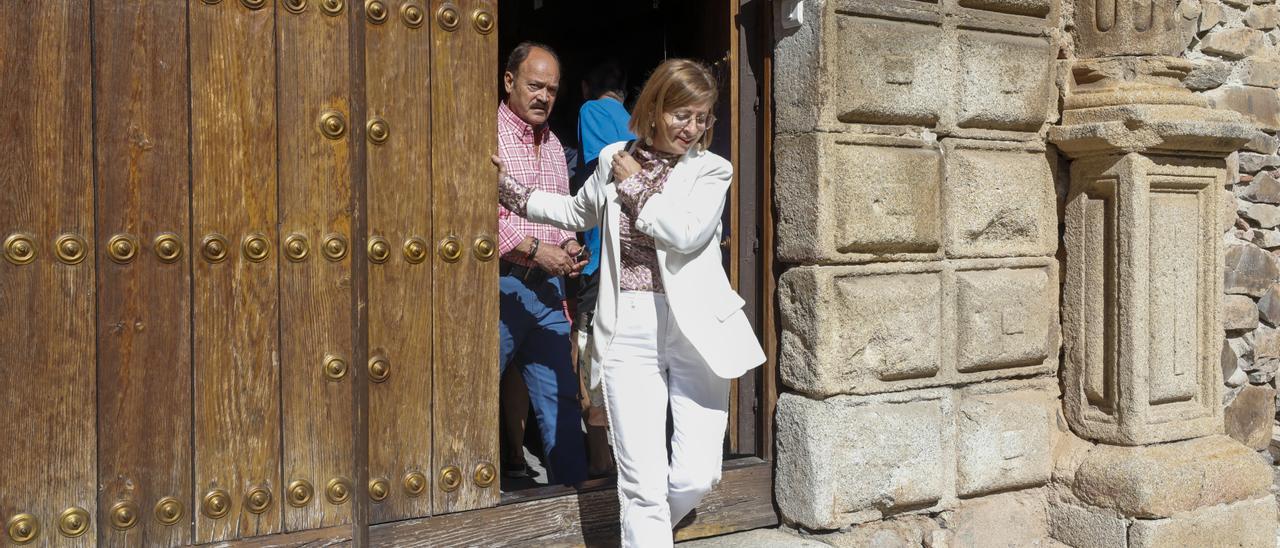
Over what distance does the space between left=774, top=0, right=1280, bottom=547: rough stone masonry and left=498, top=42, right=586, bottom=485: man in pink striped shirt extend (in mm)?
698

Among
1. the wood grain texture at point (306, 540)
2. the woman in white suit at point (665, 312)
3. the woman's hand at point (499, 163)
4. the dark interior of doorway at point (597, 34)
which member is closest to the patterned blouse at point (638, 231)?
the woman in white suit at point (665, 312)

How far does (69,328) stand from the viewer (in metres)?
2.65

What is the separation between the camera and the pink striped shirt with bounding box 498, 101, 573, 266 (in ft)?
11.8

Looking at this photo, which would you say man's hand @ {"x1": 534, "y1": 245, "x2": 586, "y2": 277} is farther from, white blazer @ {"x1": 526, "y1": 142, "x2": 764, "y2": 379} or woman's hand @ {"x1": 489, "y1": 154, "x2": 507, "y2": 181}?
white blazer @ {"x1": 526, "y1": 142, "x2": 764, "y2": 379}

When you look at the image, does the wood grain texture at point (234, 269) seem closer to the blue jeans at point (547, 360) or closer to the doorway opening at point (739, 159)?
the doorway opening at point (739, 159)

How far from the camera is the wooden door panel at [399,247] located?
118 inches

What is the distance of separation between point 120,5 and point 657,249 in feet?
4.53

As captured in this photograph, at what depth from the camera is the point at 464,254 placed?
10.2 feet

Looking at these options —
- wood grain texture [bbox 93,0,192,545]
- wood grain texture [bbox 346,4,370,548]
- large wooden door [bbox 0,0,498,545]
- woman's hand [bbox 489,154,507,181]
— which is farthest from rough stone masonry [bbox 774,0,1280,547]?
wood grain texture [bbox 93,0,192,545]

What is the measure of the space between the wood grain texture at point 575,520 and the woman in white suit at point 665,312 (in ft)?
1.35

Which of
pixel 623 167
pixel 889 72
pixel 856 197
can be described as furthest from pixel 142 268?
pixel 889 72

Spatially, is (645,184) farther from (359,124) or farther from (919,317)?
(919,317)

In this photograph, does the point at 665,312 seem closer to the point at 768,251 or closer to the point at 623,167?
the point at 623,167

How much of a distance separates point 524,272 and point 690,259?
0.91m
